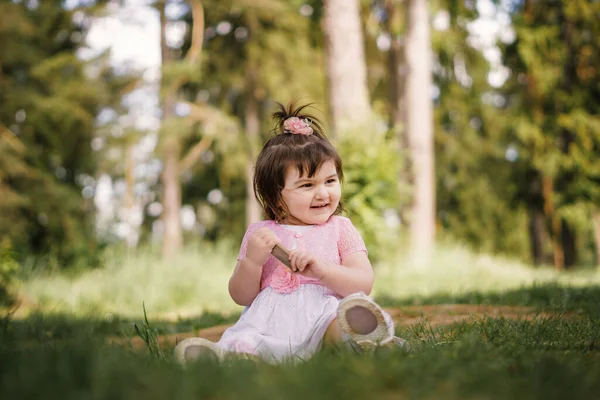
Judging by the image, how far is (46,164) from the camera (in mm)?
15883

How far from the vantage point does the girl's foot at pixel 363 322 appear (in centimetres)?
233

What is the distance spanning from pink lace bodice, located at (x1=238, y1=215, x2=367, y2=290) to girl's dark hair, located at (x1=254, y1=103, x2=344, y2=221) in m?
0.18

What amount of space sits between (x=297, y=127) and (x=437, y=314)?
1.92 m

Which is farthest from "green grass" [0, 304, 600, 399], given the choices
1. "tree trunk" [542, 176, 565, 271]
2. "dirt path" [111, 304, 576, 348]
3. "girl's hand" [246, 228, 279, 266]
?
"tree trunk" [542, 176, 565, 271]

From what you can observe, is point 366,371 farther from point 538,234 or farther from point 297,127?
point 538,234

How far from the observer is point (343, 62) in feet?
30.2

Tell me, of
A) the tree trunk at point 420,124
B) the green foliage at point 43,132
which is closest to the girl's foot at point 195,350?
the tree trunk at point 420,124

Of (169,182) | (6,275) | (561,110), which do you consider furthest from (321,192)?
(561,110)

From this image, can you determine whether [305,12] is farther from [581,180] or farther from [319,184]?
[319,184]

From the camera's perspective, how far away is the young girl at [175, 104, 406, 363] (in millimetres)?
2404

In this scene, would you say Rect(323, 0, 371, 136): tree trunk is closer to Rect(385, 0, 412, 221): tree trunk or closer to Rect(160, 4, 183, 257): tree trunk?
Rect(385, 0, 412, 221): tree trunk

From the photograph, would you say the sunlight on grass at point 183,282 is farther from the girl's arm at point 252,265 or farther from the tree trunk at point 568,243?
the tree trunk at point 568,243

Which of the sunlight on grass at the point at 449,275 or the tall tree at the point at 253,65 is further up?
the tall tree at the point at 253,65

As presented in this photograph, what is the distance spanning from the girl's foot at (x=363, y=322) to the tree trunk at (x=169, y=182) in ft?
37.7
